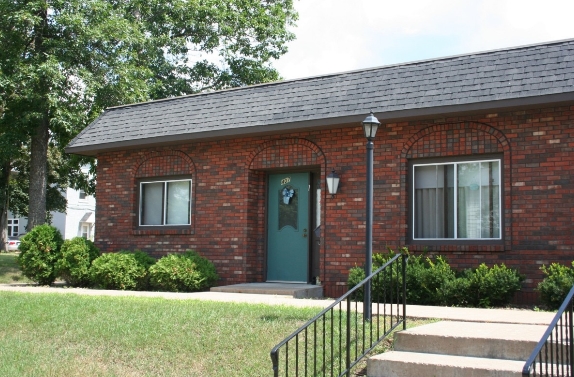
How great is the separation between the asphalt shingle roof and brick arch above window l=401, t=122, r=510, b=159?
520mm

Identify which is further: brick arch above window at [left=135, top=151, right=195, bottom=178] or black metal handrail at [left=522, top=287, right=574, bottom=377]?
brick arch above window at [left=135, top=151, right=195, bottom=178]

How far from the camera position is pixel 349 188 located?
41.3 ft

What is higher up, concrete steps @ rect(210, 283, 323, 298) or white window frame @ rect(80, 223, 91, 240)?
white window frame @ rect(80, 223, 91, 240)

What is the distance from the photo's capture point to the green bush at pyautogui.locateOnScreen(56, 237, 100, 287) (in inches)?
564

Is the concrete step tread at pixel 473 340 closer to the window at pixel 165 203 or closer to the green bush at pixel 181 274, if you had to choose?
the green bush at pixel 181 274

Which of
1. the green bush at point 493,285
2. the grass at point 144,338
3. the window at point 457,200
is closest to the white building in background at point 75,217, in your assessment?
the window at point 457,200

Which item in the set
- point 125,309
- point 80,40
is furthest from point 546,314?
point 80,40

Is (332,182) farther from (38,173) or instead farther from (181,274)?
(38,173)

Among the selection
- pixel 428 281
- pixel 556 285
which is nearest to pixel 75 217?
pixel 428 281

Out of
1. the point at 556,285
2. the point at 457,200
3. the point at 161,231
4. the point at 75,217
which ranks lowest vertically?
the point at 556,285

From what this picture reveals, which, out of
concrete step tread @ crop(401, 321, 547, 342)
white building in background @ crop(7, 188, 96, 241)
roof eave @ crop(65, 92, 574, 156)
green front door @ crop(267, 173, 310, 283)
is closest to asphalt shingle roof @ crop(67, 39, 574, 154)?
roof eave @ crop(65, 92, 574, 156)

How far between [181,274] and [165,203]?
8.59ft

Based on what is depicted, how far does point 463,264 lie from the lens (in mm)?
11391

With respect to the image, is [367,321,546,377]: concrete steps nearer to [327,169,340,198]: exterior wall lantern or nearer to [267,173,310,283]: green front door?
[327,169,340,198]: exterior wall lantern
